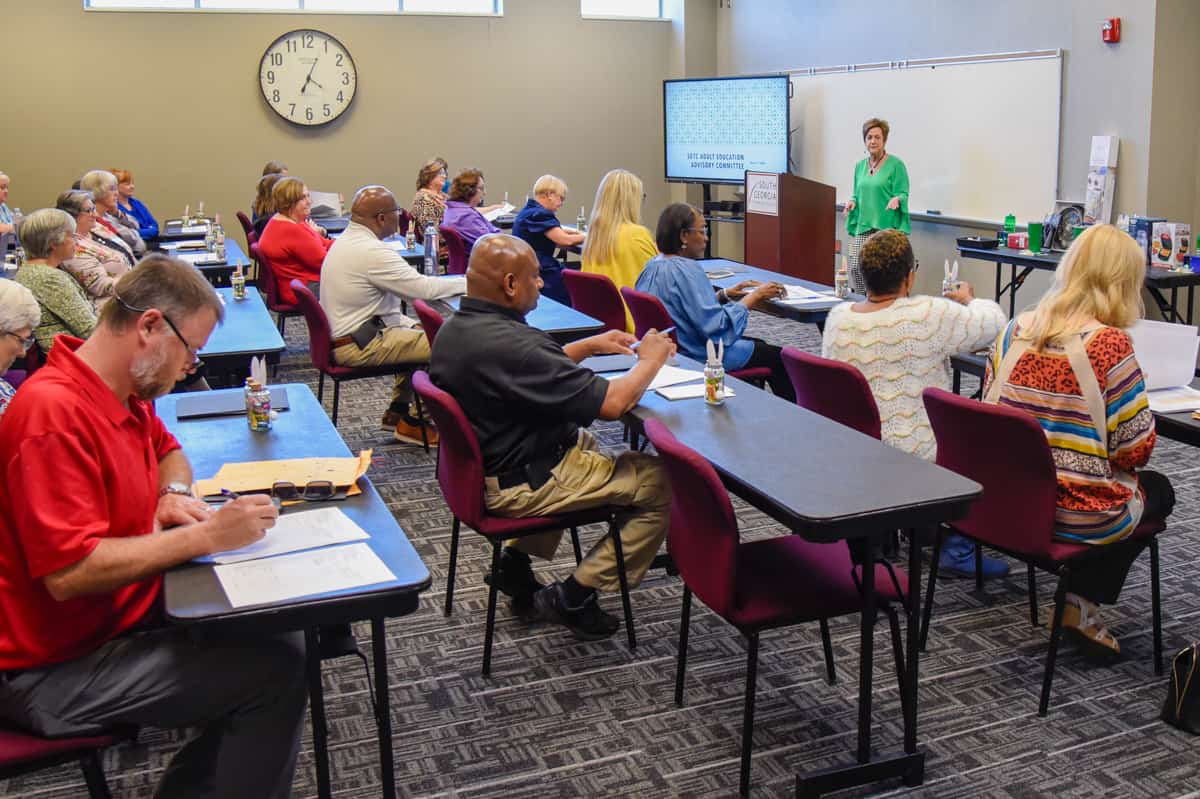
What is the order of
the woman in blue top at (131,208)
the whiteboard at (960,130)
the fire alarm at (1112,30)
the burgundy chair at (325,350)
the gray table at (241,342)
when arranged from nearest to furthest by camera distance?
1. the gray table at (241,342)
2. the burgundy chair at (325,350)
3. the fire alarm at (1112,30)
4. the whiteboard at (960,130)
5. the woman in blue top at (131,208)

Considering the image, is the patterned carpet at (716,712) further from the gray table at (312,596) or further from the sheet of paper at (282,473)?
the sheet of paper at (282,473)

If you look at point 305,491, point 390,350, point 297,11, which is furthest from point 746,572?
point 297,11

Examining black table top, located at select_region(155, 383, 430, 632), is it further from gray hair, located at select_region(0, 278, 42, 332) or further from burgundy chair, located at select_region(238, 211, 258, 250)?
burgundy chair, located at select_region(238, 211, 258, 250)

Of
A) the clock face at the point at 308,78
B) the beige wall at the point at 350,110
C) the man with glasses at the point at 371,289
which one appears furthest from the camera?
the clock face at the point at 308,78

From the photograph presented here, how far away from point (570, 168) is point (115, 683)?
10359 mm

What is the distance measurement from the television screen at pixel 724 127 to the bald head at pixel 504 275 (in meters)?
7.05

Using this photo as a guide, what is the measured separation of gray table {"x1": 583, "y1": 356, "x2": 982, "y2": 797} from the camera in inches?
92.1

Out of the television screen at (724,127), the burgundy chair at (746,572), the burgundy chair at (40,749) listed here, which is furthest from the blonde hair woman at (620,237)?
the television screen at (724,127)

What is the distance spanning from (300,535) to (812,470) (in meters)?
1.15

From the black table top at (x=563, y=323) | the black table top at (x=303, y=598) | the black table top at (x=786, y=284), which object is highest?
the black table top at (x=786, y=284)

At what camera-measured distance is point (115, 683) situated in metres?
2.00

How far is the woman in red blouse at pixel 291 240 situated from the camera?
6.57m

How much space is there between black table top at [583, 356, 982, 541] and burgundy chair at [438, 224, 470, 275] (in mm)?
4389

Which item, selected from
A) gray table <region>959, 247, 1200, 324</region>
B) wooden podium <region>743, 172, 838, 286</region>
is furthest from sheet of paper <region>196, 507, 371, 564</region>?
wooden podium <region>743, 172, 838, 286</region>
